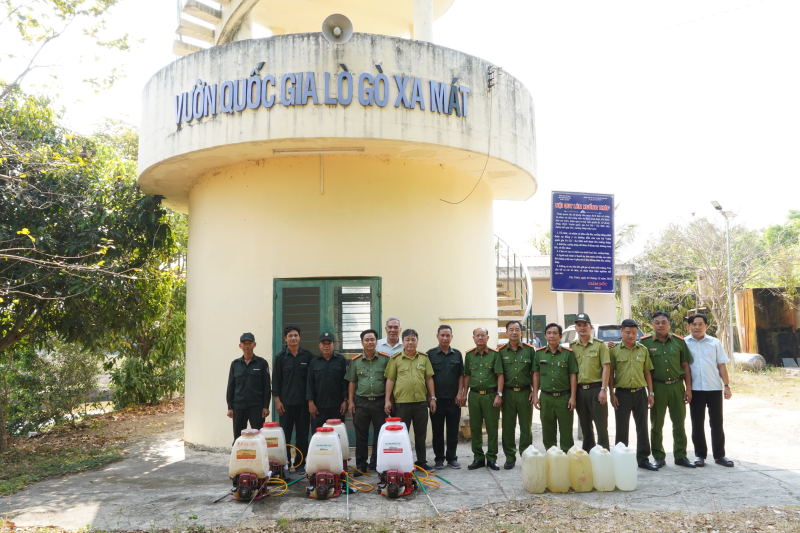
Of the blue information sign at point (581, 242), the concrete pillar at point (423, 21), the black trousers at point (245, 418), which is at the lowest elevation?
the black trousers at point (245, 418)

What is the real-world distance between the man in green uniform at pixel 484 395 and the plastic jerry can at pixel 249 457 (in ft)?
7.51

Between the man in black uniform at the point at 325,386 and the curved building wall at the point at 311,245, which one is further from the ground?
the curved building wall at the point at 311,245

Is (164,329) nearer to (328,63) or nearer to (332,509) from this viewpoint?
(328,63)

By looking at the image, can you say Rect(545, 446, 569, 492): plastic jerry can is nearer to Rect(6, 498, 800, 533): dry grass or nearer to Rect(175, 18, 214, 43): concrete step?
Rect(6, 498, 800, 533): dry grass

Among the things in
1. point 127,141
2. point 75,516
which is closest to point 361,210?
point 75,516

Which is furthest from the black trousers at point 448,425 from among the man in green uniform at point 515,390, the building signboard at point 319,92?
the building signboard at point 319,92

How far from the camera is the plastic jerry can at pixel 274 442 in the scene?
610 cm

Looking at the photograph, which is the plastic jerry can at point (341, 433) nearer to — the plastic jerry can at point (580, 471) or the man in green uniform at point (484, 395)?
the man in green uniform at point (484, 395)

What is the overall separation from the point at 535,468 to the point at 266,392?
293 cm

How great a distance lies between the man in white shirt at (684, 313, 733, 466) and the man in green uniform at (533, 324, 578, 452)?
1.34 m

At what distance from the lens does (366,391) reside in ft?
21.7

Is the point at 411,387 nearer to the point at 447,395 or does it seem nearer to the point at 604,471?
the point at 447,395

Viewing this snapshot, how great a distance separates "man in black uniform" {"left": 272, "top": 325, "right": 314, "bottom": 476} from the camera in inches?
267

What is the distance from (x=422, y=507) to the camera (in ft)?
17.7
